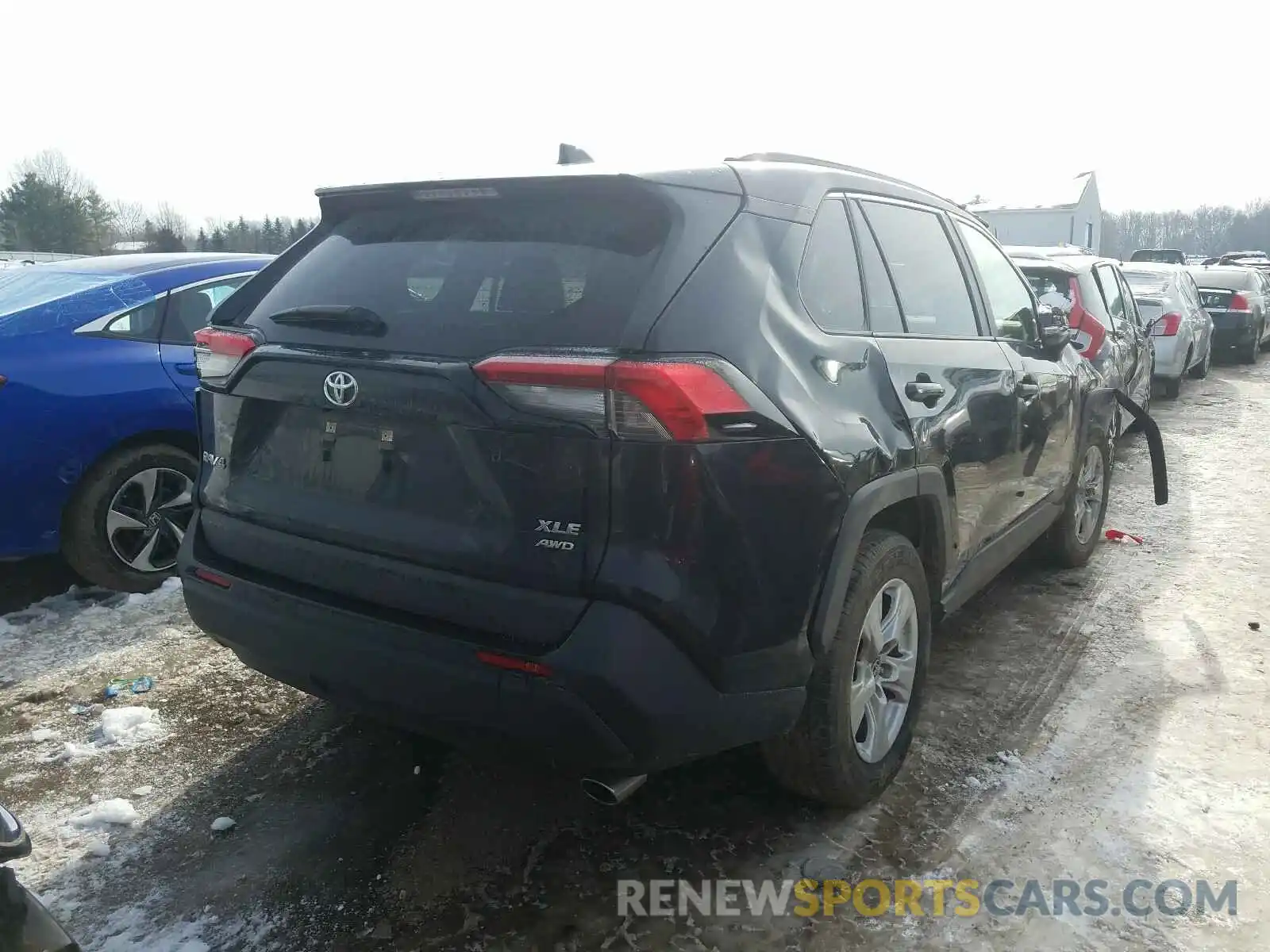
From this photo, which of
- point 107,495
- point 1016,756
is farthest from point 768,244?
point 107,495

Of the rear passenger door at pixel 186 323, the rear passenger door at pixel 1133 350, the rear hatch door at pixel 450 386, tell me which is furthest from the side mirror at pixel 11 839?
the rear passenger door at pixel 1133 350

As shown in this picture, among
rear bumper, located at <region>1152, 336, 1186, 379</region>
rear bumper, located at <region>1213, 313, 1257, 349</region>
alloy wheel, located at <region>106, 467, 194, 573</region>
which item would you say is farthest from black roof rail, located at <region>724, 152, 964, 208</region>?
rear bumper, located at <region>1213, 313, 1257, 349</region>

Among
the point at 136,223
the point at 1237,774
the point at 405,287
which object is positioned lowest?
the point at 1237,774

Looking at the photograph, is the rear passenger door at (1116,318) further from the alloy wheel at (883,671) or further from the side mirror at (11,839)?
the side mirror at (11,839)

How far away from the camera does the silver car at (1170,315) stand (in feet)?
37.9

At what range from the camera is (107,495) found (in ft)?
14.8

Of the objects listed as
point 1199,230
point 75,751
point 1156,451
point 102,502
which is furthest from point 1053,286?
point 1199,230

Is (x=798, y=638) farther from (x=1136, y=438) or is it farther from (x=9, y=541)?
(x=1136, y=438)

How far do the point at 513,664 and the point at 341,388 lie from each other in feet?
2.69

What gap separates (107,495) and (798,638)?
3528 millimetres

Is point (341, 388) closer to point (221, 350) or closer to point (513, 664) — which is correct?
point (221, 350)

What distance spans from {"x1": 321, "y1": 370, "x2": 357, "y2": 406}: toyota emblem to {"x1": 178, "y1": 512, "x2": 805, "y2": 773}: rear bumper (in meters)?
0.50

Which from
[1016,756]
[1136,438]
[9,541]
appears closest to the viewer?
[1016,756]

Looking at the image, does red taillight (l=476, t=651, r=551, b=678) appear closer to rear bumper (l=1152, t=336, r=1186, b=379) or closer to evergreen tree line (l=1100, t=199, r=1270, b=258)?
rear bumper (l=1152, t=336, r=1186, b=379)
